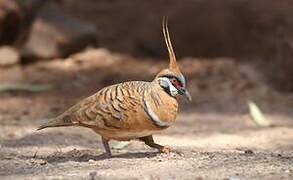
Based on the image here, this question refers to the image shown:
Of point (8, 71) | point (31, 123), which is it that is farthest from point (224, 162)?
point (8, 71)

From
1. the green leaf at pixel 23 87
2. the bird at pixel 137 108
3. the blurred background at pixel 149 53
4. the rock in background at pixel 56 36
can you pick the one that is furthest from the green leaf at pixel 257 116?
the rock in background at pixel 56 36

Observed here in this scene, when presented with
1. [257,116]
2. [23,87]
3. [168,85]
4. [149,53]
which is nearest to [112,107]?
[168,85]

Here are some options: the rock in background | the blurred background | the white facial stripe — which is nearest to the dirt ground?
the blurred background

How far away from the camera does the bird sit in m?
4.58

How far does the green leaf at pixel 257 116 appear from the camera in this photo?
744 cm

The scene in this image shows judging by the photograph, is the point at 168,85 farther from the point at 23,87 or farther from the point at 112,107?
the point at 23,87

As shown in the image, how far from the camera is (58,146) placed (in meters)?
5.79

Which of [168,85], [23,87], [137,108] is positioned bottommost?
[137,108]

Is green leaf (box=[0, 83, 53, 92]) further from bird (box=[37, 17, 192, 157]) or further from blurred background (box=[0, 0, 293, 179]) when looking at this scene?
bird (box=[37, 17, 192, 157])

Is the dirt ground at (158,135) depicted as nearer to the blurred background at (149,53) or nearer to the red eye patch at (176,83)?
the blurred background at (149,53)

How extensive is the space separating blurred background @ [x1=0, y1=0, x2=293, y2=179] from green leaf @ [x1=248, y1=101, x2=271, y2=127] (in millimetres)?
14

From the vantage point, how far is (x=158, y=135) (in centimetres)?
656

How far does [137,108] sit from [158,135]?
6.52 feet

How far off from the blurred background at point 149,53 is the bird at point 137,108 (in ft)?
9.27
